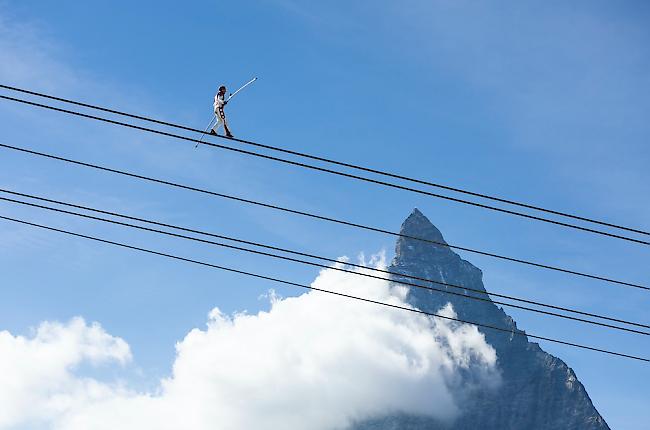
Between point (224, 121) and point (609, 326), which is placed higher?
point (224, 121)

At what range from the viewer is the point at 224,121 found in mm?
30781

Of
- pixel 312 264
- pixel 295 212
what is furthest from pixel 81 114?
pixel 312 264

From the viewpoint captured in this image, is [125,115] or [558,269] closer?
[125,115]

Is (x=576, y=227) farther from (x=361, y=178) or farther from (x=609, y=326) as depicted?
(x=361, y=178)

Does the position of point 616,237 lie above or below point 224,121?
below

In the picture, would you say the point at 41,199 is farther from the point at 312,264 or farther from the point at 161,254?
Result: the point at 312,264

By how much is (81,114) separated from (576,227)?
14.7 metres

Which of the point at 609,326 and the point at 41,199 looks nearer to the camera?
the point at 41,199

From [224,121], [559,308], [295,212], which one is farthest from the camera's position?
[224,121]

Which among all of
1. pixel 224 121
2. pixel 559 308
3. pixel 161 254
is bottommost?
pixel 559 308

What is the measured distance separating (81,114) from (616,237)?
16.1m

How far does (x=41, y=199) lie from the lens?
25719 millimetres

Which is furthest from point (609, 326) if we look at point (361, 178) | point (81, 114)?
point (81, 114)

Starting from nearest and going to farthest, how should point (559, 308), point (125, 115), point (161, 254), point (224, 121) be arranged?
point (125, 115)
point (559, 308)
point (161, 254)
point (224, 121)
